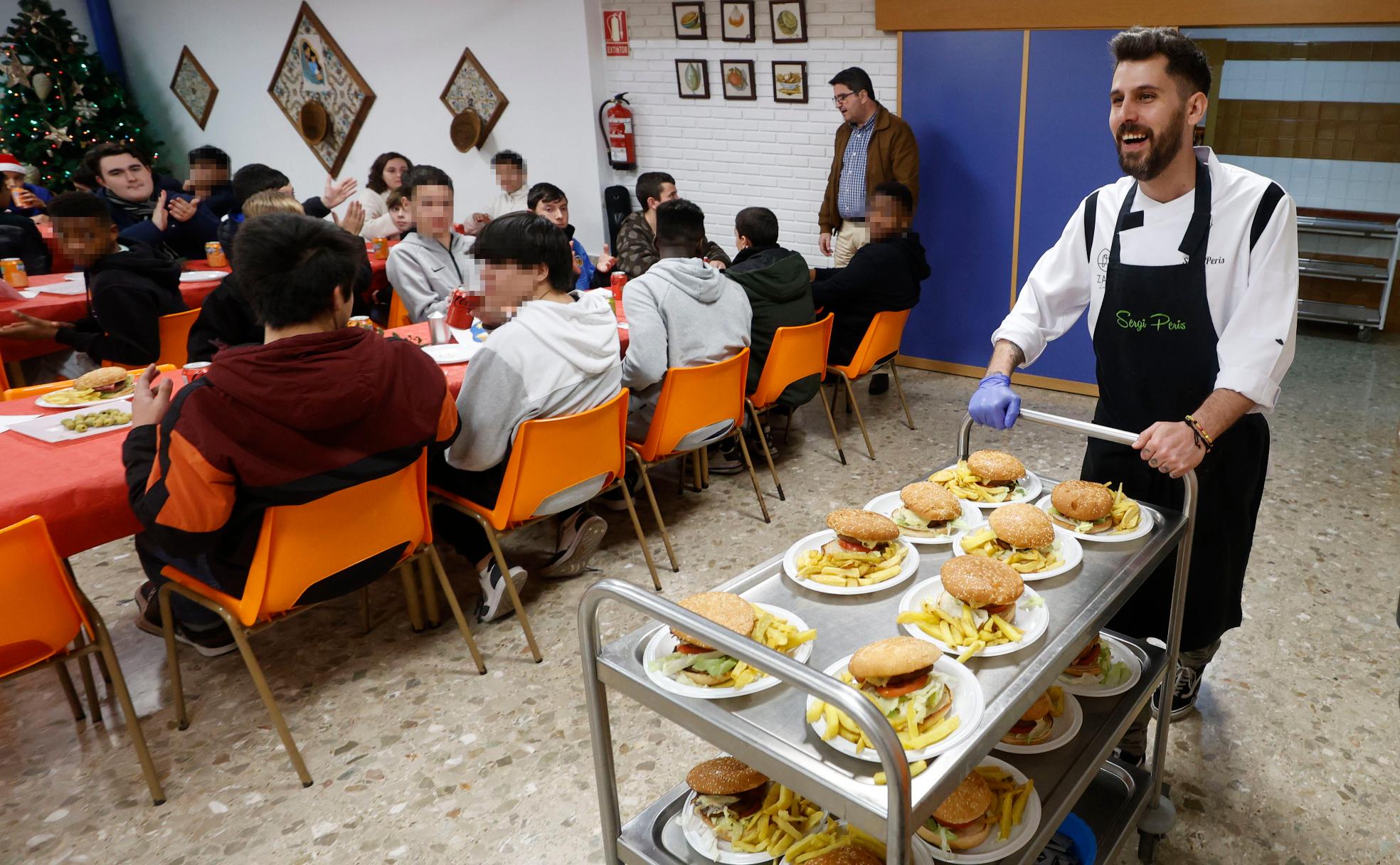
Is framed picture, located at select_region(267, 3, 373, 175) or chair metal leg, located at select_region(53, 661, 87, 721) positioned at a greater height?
framed picture, located at select_region(267, 3, 373, 175)

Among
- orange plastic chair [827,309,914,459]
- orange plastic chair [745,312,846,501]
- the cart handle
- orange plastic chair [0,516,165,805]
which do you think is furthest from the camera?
orange plastic chair [827,309,914,459]

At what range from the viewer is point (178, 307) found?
3.96 metres

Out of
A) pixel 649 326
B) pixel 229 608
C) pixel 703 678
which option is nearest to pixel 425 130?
pixel 649 326

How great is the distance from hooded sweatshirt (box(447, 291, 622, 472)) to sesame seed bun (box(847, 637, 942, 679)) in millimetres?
1645

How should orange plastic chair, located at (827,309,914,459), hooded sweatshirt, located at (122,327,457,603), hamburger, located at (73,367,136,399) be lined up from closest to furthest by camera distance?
1. hooded sweatshirt, located at (122,327,457,603)
2. hamburger, located at (73,367,136,399)
3. orange plastic chair, located at (827,309,914,459)

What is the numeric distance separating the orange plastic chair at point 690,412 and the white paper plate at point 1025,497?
4.75 ft

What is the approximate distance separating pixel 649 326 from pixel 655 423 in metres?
0.35

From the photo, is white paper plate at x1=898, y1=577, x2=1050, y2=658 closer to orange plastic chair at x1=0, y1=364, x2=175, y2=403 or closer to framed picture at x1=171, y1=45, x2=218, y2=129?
orange plastic chair at x1=0, y1=364, x2=175, y2=403

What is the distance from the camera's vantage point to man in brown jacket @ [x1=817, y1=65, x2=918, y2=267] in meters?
5.27

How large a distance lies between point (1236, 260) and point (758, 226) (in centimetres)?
245

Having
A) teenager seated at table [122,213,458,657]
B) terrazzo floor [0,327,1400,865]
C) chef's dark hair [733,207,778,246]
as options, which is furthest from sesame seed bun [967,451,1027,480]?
chef's dark hair [733,207,778,246]

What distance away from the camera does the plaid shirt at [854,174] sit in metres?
5.41

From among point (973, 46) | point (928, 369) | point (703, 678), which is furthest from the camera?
point (928, 369)

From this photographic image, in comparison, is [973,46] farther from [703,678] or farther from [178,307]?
[703,678]
